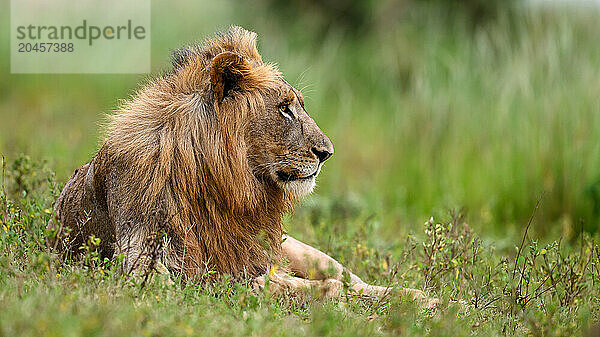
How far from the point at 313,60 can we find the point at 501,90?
13.0 ft

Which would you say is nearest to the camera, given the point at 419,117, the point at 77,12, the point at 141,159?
the point at 141,159

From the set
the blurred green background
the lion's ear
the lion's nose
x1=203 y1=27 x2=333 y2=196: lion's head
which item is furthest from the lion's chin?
the blurred green background

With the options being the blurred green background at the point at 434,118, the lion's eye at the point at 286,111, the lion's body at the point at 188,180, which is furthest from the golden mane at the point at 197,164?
the blurred green background at the point at 434,118

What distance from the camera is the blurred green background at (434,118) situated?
8078mm

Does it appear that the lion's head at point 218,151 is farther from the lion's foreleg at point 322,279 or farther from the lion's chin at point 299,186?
the lion's foreleg at point 322,279

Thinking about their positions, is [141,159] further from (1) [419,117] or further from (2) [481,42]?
(2) [481,42]

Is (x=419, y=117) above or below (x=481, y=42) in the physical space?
below

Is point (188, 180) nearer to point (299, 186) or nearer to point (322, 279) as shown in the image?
point (299, 186)

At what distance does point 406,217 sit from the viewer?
8.53 meters

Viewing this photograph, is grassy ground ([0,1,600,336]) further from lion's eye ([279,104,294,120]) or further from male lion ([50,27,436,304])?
lion's eye ([279,104,294,120])

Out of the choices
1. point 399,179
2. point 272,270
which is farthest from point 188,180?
point 399,179

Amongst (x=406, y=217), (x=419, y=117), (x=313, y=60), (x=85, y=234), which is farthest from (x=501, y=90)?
(x=85, y=234)

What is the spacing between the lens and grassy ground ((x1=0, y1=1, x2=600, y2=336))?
364 centimetres

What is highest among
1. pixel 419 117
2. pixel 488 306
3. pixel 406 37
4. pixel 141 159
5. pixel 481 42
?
pixel 406 37
